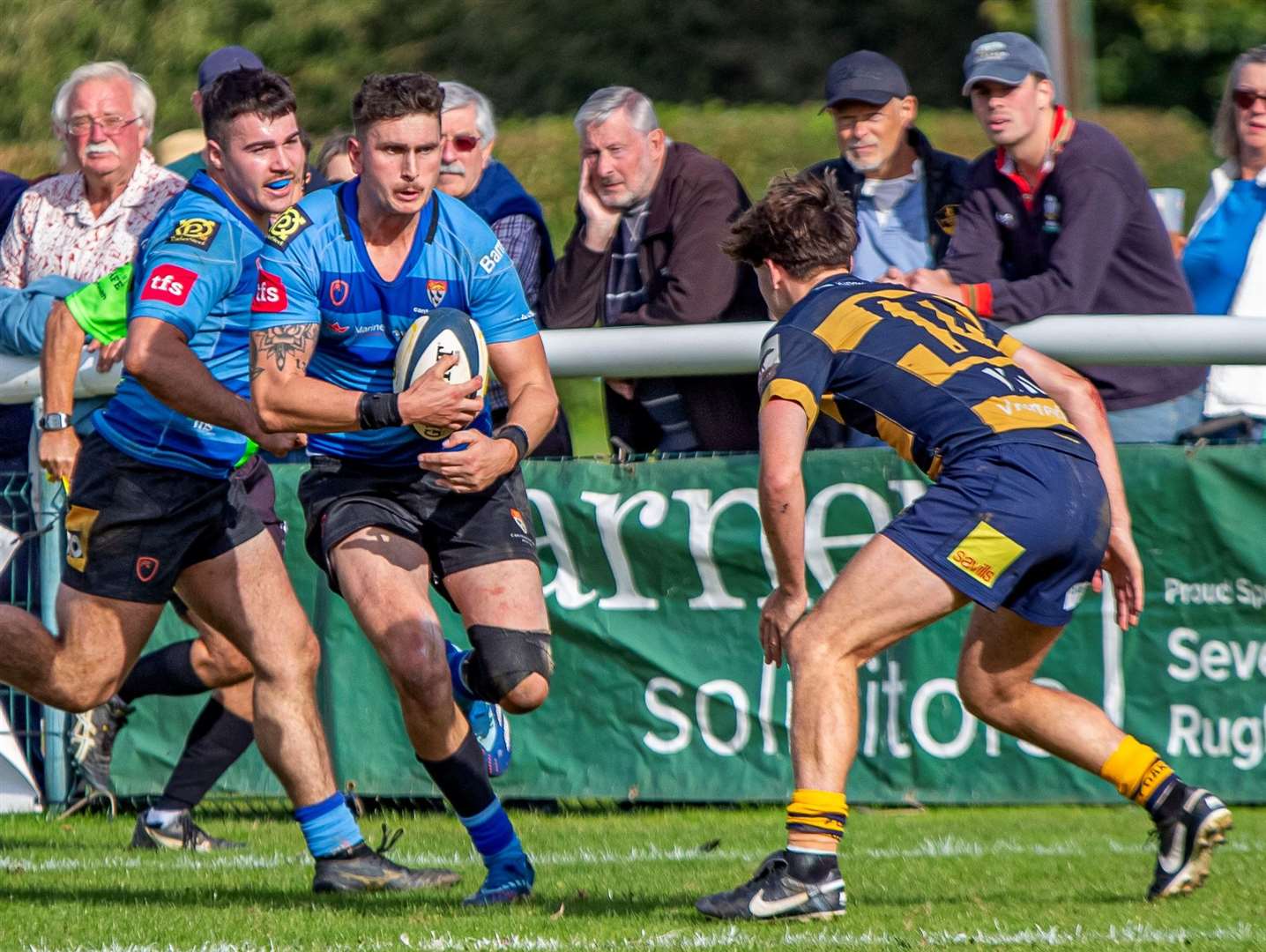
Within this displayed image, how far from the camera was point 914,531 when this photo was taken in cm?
595

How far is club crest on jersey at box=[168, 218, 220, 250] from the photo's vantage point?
6.72 m

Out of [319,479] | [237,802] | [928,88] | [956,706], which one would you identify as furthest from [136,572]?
[928,88]

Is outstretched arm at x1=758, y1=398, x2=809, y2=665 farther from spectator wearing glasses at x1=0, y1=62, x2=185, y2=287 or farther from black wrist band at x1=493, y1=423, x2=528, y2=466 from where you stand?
spectator wearing glasses at x1=0, y1=62, x2=185, y2=287

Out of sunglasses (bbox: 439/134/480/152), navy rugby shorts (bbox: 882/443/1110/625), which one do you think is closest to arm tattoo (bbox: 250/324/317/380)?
navy rugby shorts (bbox: 882/443/1110/625)

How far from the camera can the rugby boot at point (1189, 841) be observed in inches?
243

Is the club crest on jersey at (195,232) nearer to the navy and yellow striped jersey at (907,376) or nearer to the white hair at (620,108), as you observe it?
the navy and yellow striped jersey at (907,376)

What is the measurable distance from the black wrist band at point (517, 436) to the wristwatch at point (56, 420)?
77.0 inches

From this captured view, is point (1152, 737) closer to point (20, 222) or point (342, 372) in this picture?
point (342, 372)

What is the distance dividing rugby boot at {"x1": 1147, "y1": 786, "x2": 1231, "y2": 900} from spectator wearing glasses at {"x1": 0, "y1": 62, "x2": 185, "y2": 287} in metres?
4.98

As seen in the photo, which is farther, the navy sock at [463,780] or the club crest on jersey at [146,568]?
the club crest on jersey at [146,568]

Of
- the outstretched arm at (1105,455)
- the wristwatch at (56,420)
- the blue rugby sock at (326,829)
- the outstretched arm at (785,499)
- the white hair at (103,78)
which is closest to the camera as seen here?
the outstretched arm at (785,499)

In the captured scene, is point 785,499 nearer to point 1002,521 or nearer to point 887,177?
point 1002,521

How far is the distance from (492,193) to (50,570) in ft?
8.28

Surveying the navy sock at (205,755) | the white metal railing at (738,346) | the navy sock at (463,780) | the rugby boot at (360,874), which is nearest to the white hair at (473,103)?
the white metal railing at (738,346)
